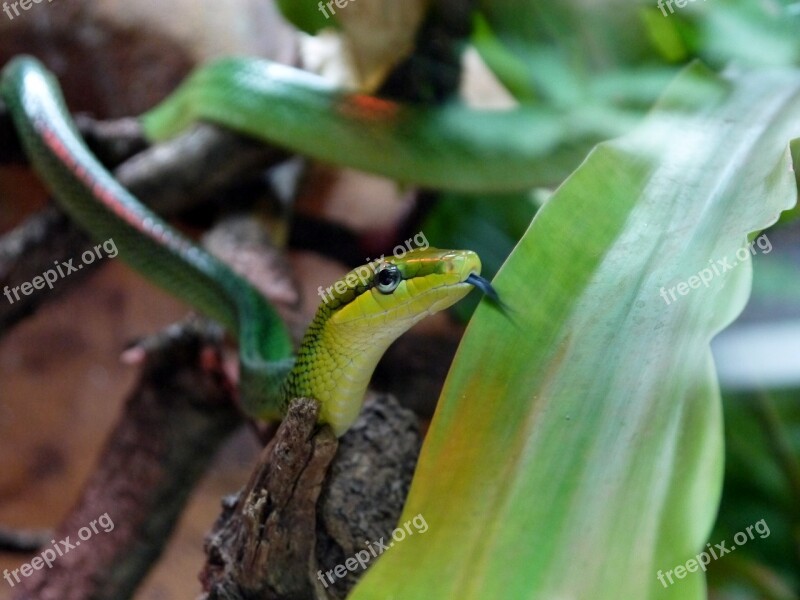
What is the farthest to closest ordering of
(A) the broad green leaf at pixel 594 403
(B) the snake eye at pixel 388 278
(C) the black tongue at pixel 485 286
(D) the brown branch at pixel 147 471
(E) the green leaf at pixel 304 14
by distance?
1. (D) the brown branch at pixel 147 471
2. (E) the green leaf at pixel 304 14
3. (B) the snake eye at pixel 388 278
4. (C) the black tongue at pixel 485 286
5. (A) the broad green leaf at pixel 594 403

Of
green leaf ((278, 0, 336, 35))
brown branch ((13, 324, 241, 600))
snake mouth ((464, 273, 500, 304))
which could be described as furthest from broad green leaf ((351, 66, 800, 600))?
brown branch ((13, 324, 241, 600))

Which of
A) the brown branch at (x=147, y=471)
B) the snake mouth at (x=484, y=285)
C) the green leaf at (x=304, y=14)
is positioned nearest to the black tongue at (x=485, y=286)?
the snake mouth at (x=484, y=285)

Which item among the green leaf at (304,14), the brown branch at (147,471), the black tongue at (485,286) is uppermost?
the green leaf at (304,14)

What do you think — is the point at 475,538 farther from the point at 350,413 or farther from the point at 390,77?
the point at 390,77

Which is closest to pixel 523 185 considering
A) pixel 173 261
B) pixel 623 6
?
pixel 623 6

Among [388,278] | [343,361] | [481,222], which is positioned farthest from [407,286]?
[481,222]

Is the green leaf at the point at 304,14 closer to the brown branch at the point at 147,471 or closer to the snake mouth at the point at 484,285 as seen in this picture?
the brown branch at the point at 147,471

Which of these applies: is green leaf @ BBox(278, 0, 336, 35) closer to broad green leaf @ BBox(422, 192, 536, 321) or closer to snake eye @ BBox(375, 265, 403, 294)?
broad green leaf @ BBox(422, 192, 536, 321)
